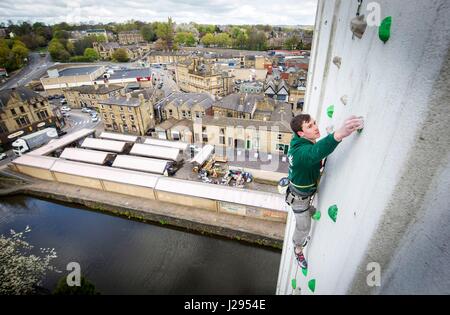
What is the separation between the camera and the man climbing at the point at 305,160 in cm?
190

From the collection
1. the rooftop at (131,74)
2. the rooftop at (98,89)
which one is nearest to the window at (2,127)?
the rooftop at (98,89)

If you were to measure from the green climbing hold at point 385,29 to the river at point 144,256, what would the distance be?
13.7m

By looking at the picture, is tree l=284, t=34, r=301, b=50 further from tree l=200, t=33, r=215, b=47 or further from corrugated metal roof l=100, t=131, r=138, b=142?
corrugated metal roof l=100, t=131, r=138, b=142

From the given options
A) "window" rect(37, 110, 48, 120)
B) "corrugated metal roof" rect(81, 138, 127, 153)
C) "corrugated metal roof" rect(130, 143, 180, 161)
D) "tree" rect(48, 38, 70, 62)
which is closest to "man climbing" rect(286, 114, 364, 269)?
"corrugated metal roof" rect(130, 143, 180, 161)

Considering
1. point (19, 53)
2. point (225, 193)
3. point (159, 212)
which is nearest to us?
point (225, 193)

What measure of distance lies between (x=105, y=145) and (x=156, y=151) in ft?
20.5

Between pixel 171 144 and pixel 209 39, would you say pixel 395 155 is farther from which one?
pixel 209 39

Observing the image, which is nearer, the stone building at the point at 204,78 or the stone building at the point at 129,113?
the stone building at the point at 129,113

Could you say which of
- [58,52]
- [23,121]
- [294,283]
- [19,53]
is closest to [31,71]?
[19,53]

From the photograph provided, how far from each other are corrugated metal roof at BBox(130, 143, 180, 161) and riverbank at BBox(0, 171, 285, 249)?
499 cm

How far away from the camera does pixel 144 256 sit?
48.5ft

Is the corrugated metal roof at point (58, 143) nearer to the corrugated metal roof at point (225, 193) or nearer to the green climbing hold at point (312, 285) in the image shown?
the corrugated metal roof at point (225, 193)
